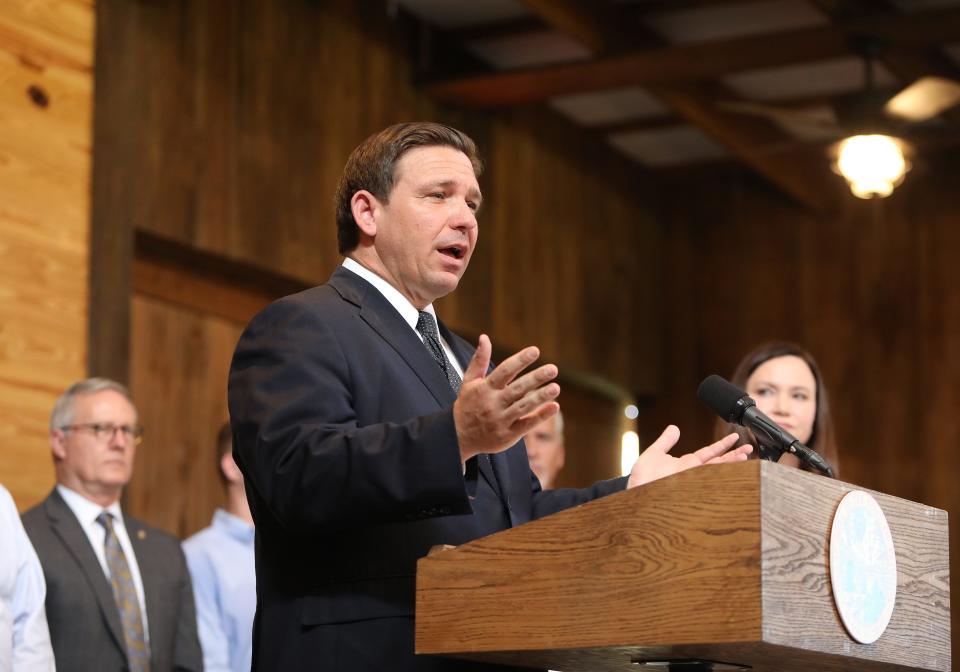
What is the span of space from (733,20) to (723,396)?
18.3ft

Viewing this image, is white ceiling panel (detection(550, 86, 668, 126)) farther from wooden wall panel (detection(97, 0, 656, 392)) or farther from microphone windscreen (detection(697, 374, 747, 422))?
microphone windscreen (detection(697, 374, 747, 422))

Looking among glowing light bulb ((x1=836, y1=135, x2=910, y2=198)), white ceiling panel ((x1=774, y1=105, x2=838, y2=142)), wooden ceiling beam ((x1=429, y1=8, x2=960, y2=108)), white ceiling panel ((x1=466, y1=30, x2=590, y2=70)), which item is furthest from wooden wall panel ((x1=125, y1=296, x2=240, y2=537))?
white ceiling panel ((x1=774, y1=105, x2=838, y2=142))

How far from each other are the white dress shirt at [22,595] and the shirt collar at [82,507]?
0.52 m

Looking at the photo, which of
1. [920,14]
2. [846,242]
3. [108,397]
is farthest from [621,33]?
[108,397]

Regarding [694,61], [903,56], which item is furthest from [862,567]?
[903,56]

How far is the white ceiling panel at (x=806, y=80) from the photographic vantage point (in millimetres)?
8078

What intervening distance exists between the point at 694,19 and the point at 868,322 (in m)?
2.69

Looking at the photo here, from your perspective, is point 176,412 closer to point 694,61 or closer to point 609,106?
point 694,61

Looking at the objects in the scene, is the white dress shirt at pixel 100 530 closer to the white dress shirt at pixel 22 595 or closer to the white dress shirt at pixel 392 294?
the white dress shirt at pixel 22 595

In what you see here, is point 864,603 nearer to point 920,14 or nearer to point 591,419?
point 920,14

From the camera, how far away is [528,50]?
8039 millimetres

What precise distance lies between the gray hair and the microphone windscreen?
2561 mm

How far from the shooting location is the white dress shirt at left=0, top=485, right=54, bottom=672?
352 cm

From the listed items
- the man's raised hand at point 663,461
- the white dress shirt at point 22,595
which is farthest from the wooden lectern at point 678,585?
the white dress shirt at point 22,595
